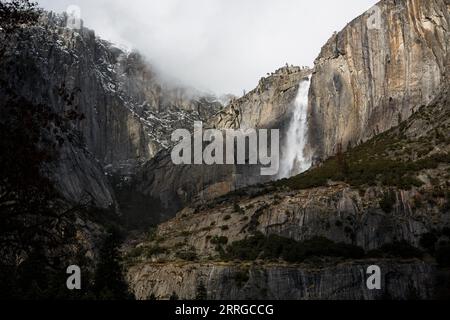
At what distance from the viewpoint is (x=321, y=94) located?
652 feet

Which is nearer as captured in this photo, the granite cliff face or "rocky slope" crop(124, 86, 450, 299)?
"rocky slope" crop(124, 86, 450, 299)

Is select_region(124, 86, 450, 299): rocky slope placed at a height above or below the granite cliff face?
below

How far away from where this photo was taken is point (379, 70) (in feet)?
579

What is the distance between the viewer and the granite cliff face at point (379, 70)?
538 ft

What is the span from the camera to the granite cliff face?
538 feet

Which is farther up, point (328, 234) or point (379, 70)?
point (379, 70)

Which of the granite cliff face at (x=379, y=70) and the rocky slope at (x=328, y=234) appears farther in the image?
the granite cliff face at (x=379, y=70)

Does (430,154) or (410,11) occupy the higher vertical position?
(410,11)

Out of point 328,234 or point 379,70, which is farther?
point 379,70

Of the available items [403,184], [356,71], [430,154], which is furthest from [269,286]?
[356,71]

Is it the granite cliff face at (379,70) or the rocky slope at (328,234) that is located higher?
the granite cliff face at (379,70)
